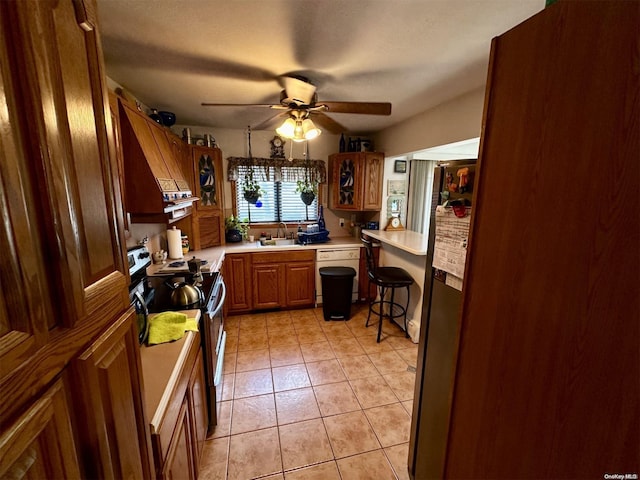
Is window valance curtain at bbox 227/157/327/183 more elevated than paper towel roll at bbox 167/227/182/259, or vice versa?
window valance curtain at bbox 227/157/327/183

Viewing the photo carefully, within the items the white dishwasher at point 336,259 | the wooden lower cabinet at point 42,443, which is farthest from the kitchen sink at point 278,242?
the wooden lower cabinet at point 42,443

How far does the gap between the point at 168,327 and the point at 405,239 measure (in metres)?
2.51

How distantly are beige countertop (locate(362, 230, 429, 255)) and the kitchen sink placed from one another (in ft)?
3.34

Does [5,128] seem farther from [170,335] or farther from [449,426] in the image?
[449,426]

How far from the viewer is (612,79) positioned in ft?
1.57

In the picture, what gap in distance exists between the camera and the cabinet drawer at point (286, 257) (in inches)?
131

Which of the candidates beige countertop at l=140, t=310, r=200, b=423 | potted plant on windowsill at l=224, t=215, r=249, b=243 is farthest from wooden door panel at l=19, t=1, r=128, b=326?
potted plant on windowsill at l=224, t=215, r=249, b=243

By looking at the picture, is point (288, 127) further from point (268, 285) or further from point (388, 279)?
point (268, 285)

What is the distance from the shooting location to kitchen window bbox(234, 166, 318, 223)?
12.3ft

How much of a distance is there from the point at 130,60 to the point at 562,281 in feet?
7.70

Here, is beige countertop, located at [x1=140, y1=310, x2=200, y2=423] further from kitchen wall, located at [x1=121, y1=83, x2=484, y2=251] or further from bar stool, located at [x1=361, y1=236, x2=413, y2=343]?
bar stool, located at [x1=361, y1=236, x2=413, y2=343]

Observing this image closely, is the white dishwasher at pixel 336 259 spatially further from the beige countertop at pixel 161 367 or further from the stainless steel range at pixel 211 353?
the beige countertop at pixel 161 367

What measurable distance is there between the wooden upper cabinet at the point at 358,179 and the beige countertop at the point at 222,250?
1.66 feet

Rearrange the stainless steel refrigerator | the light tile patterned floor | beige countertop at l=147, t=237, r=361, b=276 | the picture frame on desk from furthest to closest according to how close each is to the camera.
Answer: the picture frame on desk
beige countertop at l=147, t=237, r=361, b=276
the light tile patterned floor
the stainless steel refrigerator
